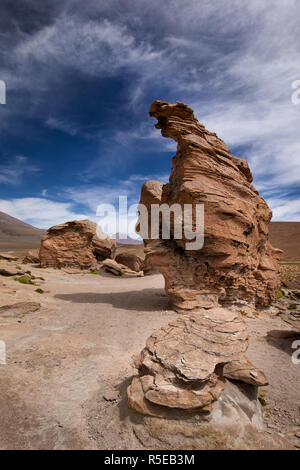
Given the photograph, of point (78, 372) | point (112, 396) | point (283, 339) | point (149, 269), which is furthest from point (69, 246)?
point (112, 396)

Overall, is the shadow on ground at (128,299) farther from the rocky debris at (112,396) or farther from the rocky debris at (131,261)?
the rocky debris at (131,261)

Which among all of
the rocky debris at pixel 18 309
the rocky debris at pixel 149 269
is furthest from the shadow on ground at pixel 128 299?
the rocky debris at pixel 149 269

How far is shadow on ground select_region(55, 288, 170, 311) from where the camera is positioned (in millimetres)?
11148

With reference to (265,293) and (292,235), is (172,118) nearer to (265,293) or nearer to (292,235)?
(265,293)

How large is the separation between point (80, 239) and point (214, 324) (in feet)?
61.7

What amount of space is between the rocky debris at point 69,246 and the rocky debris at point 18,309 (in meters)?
11.8

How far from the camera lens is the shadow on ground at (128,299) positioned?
1115 cm

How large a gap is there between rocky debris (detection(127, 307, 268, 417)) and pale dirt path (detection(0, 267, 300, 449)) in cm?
55


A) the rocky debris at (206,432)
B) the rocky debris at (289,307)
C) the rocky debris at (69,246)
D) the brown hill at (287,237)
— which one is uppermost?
the brown hill at (287,237)

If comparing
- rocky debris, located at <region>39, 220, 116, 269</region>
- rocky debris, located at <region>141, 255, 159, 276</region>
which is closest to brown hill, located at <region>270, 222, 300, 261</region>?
rocky debris, located at <region>141, 255, 159, 276</region>

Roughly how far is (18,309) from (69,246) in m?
12.9

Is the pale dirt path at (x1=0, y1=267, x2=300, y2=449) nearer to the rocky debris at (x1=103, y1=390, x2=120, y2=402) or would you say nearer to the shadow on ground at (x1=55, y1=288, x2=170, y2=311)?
the rocky debris at (x1=103, y1=390, x2=120, y2=402)

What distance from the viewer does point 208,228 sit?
976cm

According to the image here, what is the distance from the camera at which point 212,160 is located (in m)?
10.9
